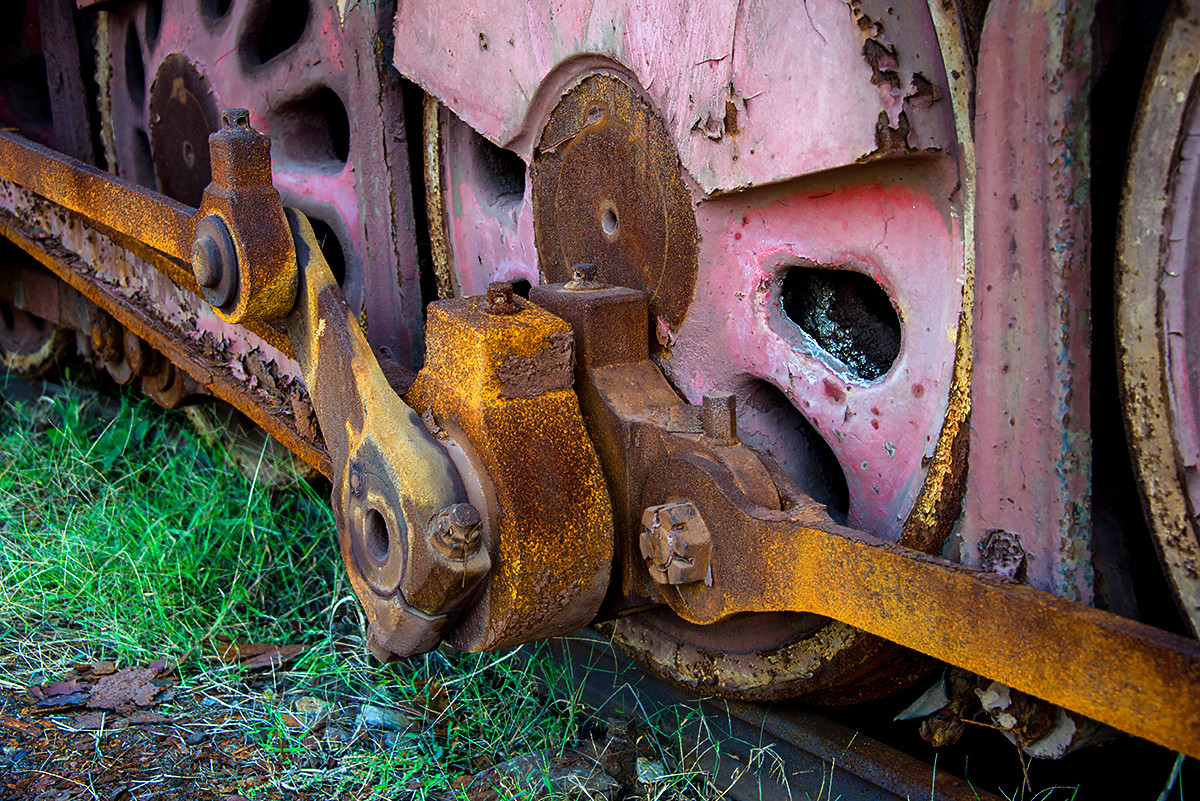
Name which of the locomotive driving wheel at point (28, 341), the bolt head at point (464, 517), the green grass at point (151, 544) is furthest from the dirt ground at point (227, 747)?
the locomotive driving wheel at point (28, 341)

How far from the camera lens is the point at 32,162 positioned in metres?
2.31

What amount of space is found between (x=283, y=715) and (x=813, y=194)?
1363mm

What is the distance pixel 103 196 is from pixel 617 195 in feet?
3.36

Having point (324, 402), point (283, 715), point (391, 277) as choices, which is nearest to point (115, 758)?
point (283, 715)

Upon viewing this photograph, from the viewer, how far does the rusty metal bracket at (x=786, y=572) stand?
3.14ft

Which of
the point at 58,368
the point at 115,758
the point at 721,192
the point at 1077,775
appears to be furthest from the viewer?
the point at 58,368

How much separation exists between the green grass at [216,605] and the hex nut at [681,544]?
0.63m

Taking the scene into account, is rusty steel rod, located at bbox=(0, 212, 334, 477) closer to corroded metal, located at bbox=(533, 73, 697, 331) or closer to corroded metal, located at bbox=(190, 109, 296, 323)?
corroded metal, located at bbox=(190, 109, 296, 323)

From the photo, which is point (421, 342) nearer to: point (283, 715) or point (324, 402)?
point (324, 402)

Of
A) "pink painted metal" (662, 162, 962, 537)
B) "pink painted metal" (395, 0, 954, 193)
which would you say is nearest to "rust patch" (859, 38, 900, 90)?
"pink painted metal" (395, 0, 954, 193)

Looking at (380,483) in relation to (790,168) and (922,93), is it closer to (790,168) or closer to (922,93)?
(790,168)

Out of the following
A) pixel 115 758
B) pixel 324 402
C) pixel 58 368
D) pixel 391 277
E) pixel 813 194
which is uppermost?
pixel 813 194

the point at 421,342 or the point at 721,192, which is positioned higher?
the point at 721,192

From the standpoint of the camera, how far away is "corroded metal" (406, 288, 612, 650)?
4.86 ft
